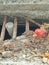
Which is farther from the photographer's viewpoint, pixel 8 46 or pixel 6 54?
pixel 8 46

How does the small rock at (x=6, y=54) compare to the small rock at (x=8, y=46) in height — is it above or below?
below

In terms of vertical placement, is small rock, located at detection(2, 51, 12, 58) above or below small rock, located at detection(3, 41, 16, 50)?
below

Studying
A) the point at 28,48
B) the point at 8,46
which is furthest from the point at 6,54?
the point at 28,48

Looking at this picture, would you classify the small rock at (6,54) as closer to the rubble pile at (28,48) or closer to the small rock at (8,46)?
the rubble pile at (28,48)

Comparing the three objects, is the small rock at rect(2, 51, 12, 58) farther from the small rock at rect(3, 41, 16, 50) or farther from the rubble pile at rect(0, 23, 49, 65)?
the small rock at rect(3, 41, 16, 50)

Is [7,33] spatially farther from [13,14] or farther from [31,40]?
[31,40]

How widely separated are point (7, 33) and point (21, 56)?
1.13 meters

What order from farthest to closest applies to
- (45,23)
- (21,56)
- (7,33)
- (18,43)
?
(7,33) < (45,23) < (18,43) < (21,56)

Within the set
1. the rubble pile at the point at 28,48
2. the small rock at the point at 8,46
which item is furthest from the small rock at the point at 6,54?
the small rock at the point at 8,46

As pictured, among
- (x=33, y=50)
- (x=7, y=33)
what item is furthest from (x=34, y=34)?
(x=7, y=33)

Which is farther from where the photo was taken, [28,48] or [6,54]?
[28,48]

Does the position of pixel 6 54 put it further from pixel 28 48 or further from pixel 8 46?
pixel 28 48

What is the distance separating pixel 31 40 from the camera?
12.7 feet

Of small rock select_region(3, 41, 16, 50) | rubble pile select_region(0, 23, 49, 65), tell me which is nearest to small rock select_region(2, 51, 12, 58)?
rubble pile select_region(0, 23, 49, 65)
